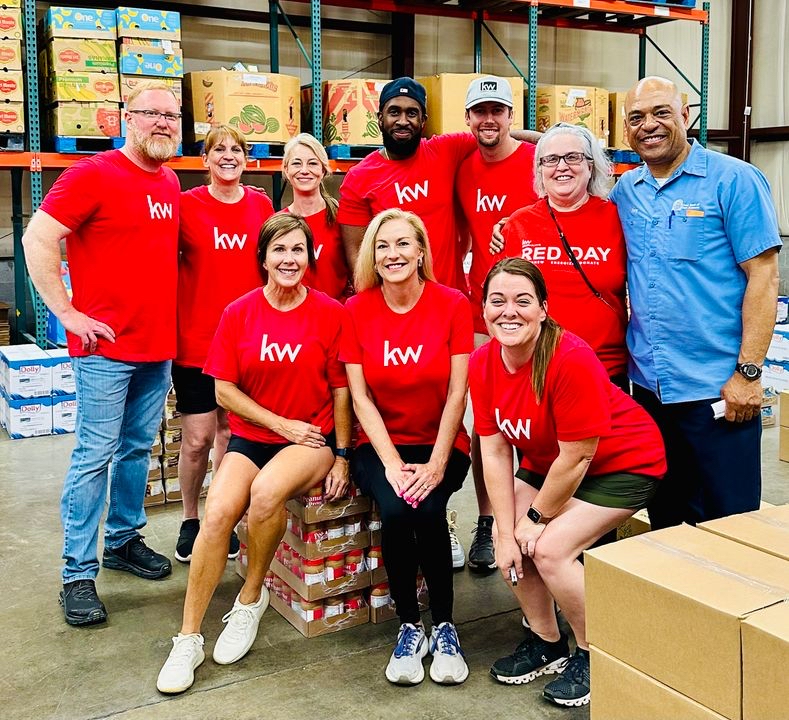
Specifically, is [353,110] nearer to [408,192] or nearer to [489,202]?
[408,192]

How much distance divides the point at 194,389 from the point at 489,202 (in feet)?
4.91

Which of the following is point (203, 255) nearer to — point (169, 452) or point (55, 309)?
point (55, 309)

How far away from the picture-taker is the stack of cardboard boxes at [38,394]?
6324 mm

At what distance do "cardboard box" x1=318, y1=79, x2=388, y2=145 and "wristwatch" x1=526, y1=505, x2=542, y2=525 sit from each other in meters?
5.39

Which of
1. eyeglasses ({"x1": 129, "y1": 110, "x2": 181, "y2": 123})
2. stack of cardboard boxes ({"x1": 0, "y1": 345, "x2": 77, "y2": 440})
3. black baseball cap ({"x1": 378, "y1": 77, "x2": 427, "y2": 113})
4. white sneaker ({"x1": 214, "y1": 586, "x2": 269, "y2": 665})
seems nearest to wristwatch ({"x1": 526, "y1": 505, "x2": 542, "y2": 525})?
white sneaker ({"x1": 214, "y1": 586, "x2": 269, "y2": 665})

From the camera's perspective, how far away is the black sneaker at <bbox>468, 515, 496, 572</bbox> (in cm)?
389

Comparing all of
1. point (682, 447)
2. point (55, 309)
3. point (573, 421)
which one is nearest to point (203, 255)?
point (55, 309)

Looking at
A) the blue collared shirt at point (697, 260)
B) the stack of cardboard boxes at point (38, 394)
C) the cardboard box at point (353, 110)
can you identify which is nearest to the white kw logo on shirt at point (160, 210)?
the blue collared shirt at point (697, 260)

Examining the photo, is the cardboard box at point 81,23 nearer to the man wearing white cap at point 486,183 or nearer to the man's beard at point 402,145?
the man's beard at point 402,145

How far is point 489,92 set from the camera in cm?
364

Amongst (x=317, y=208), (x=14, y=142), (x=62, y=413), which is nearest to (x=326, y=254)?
(x=317, y=208)

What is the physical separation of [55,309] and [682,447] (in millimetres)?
2264

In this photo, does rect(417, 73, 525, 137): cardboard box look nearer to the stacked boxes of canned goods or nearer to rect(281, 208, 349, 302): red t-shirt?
the stacked boxes of canned goods

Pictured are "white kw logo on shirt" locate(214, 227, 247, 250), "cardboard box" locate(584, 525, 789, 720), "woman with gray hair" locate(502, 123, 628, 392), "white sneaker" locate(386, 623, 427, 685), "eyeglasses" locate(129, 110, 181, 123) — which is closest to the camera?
"cardboard box" locate(584, 525, 789, 720)
